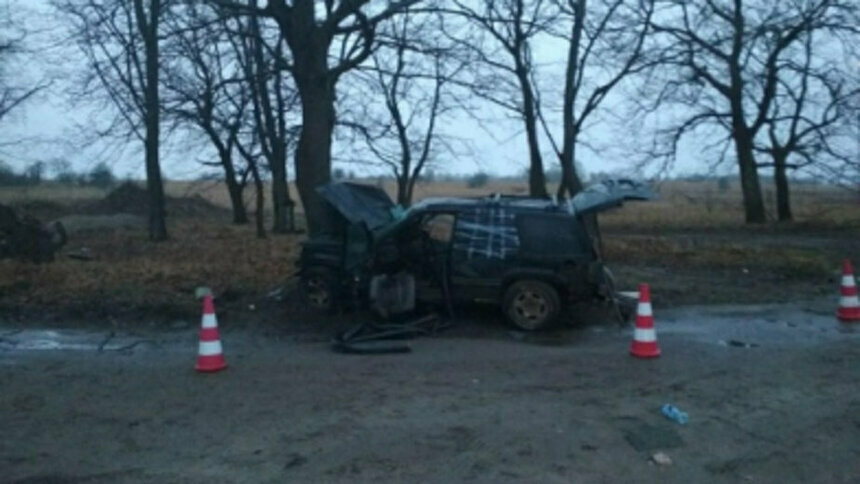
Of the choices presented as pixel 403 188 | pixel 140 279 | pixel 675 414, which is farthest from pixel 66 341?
pixel 403 188

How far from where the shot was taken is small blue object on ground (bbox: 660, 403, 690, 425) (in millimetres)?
6945

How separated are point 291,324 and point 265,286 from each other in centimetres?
195

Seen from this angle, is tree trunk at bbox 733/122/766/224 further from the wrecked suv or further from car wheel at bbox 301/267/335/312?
car wheel at bbox 301/267/335/312

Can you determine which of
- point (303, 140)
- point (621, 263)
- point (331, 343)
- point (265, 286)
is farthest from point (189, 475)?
point (621, 263)

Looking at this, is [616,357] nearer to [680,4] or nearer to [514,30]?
[514,30]

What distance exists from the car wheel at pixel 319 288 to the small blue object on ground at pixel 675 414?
18.6 feet

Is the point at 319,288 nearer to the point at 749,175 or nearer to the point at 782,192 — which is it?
the point at 749,175

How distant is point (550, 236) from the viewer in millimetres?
11227

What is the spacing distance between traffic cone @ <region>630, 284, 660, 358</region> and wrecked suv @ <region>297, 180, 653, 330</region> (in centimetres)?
162

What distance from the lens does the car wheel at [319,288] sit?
464 inches

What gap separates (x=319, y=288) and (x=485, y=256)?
93.4 inches

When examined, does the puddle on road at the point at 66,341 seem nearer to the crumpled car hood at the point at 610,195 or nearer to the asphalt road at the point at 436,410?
the asphalt road at the point at 436,410

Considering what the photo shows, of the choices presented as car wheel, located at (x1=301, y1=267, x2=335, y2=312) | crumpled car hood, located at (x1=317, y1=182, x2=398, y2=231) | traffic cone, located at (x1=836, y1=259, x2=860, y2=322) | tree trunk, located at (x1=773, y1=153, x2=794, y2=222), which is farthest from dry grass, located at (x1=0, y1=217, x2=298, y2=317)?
tree trunk, located at (x1=773, y1=153, x2=794, y2=222)

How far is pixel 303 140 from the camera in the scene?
15.2 meters
